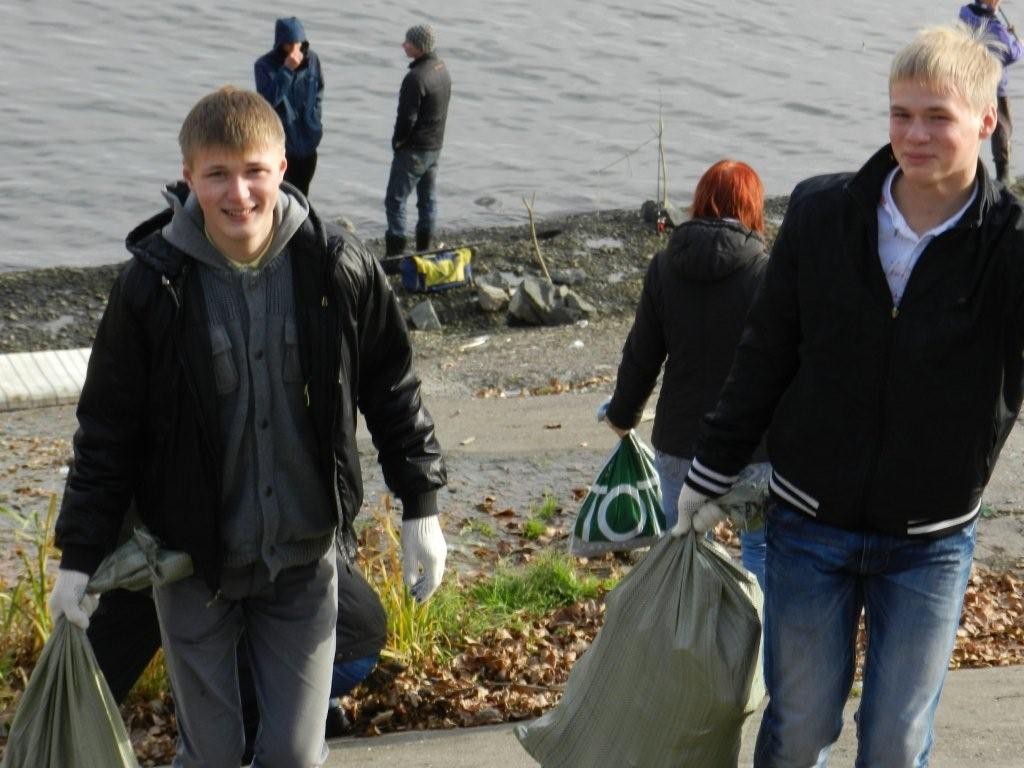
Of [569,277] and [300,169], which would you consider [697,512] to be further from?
[569,277]

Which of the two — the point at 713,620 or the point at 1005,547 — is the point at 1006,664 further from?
the point at 713,620

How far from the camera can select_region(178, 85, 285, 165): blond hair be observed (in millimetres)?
3488

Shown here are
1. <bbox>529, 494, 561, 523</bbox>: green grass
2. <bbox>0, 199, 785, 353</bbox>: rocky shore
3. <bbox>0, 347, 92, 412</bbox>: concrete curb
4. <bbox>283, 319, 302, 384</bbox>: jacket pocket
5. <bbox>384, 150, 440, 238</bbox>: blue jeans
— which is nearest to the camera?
<bbox>283, 319, 302, 384</bbox>: jacket pocket

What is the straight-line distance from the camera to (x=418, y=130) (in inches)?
514

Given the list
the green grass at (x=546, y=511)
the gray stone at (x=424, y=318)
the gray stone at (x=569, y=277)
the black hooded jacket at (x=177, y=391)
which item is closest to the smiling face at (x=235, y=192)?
the black hooded jacket at (x=177, y=391)

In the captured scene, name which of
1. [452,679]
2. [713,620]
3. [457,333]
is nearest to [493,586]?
[452,679]

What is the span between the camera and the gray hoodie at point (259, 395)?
11.7 feet

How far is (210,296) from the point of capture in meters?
3.57

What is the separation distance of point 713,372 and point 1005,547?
2277 mm

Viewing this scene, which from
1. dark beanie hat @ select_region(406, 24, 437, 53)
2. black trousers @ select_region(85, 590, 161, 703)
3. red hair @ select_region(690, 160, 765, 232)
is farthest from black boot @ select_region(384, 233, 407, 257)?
black trousers @ select_region(85, 590, 161, 703)

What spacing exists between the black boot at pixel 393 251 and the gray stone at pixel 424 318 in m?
0.78

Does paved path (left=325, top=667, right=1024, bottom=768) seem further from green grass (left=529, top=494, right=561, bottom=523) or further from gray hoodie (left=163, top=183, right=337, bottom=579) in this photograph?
green grass (left=529, top=494, right=561, bottom=523)

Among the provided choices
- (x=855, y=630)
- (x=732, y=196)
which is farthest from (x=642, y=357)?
(x=855, y=630)

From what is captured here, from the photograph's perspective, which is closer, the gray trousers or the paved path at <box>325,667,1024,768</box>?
the gray trousers
